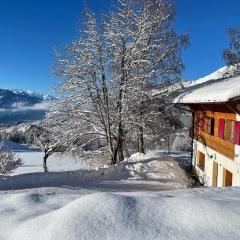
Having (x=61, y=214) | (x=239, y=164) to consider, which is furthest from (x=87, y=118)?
(x=61, y=214)

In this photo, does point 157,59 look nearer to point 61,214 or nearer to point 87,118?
point 87,118

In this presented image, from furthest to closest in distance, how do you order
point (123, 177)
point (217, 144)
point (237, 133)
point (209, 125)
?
point (209, 125)
point (123, 177)
point (217, 144)
point (237, 133)

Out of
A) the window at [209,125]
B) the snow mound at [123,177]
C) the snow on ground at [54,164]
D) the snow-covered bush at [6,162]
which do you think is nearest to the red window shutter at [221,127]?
the window at [209,125]

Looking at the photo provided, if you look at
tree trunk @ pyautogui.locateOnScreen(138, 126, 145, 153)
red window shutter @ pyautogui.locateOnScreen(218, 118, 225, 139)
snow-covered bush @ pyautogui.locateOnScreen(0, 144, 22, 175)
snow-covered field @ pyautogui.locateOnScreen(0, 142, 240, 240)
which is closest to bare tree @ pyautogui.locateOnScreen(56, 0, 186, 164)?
tree trunk @ pyautogui.locateOnScreen(138, 126, 145, 153)

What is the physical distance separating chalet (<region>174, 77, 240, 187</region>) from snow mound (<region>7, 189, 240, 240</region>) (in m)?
5.83

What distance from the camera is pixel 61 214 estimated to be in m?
5.39

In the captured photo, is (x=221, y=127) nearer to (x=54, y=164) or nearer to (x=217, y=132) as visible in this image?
(x=217, y=132)

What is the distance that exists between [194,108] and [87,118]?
560 cm

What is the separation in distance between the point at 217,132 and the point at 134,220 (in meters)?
11.4

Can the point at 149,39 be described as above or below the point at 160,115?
above

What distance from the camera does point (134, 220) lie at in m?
5.04

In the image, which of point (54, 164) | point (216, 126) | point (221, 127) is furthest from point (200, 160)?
point (54, 164)

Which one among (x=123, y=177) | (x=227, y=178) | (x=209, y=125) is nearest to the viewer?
(x=227, y=178)

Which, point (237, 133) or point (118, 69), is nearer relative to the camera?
point (237, 133)
